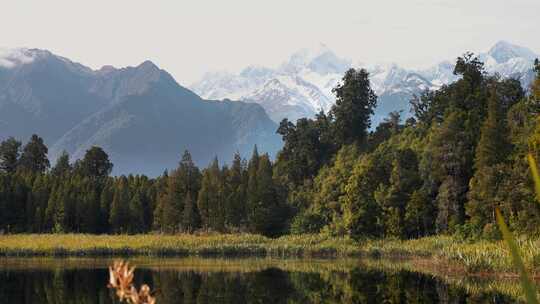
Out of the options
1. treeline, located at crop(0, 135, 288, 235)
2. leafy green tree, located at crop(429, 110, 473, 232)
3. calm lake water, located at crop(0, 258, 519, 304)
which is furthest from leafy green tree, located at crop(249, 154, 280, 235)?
calm lake water, located at crop(0, 258, 519, 304)

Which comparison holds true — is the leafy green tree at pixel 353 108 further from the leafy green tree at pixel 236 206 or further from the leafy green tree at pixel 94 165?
the leafy green tree at pixel 94 165

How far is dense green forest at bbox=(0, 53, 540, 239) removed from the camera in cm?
6519

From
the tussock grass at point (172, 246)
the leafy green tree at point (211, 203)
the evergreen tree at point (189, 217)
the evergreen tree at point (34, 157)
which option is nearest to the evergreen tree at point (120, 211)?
the evergreen tree at point (189, 217)

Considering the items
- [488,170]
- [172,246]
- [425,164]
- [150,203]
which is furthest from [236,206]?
[488,170]

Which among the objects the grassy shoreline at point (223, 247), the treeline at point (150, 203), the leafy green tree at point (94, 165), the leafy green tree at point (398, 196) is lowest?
the grassy shoreline at point (223, 247)

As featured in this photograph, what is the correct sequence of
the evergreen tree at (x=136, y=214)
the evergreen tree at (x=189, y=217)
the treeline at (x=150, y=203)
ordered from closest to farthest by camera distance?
the treeline at (x=150, y=203), the evergreen tree at (x=189, y=217), the evergreen tree at (x=136, y=214)

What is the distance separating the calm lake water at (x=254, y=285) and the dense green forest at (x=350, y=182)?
1464 cm

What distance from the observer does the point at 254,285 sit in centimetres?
4022

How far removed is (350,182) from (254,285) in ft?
145

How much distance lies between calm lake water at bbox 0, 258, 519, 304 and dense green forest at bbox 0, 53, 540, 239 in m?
14.6

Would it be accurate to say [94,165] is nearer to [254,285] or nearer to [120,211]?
[120,211]

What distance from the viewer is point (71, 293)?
1442 inches

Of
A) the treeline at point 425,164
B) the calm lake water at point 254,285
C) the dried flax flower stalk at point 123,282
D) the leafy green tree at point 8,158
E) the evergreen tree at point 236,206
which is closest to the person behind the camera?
the dried flax flower stalk at point 123,282

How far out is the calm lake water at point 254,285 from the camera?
34000 millimetres
